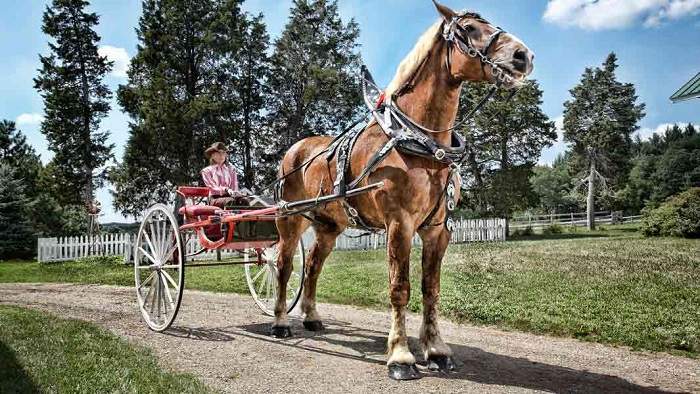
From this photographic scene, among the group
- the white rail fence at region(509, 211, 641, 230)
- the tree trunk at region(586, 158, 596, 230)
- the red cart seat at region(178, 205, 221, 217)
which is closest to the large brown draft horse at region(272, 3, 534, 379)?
the red cart seat at region(178, 205, 221, 217)

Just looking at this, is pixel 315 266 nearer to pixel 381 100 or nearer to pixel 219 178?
pixel 219 178

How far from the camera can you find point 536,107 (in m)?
36.4

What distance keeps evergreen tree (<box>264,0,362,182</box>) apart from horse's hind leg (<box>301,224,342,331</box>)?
921 inches

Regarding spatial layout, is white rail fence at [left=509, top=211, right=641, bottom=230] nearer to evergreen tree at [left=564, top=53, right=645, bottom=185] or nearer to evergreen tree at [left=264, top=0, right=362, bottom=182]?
evergreen tree at [left=564, top=53, right=645, bottom=185]

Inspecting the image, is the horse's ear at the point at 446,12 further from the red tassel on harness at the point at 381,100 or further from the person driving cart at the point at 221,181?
the person driving cart at the point at 221,181

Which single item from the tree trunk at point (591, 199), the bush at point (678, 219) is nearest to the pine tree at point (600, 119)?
the tree trunk at point (591, 199)

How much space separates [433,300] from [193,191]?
402 cm

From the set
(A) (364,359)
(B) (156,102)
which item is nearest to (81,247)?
(B) (156,102)

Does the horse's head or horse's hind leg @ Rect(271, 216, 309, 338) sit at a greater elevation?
the horse's head

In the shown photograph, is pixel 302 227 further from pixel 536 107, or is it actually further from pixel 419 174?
pixel 536 107

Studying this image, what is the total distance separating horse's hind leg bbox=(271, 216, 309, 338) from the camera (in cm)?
656

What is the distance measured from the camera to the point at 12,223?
74.8 feet

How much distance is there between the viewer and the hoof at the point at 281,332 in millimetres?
6426

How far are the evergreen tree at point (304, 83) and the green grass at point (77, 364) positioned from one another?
23850 mm
